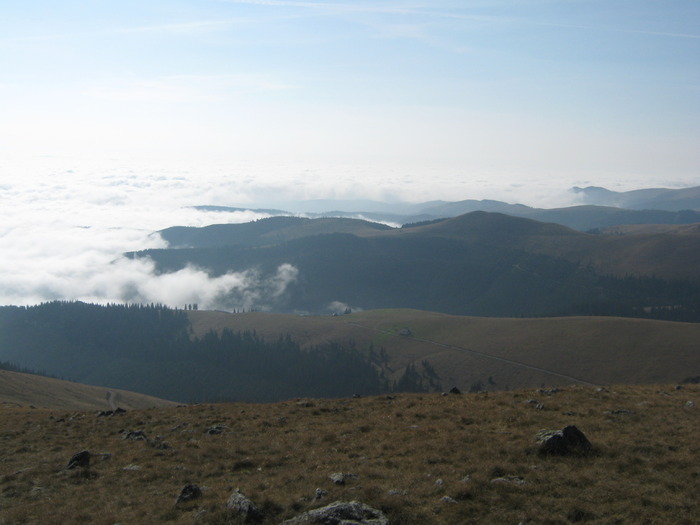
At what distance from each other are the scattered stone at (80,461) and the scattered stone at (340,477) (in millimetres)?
14010

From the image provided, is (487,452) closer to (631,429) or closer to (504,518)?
(504,518)

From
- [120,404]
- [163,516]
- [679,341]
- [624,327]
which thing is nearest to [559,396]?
[163,516]

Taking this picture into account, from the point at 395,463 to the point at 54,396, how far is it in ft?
323

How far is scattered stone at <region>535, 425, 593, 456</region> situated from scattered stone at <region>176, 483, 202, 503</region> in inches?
584

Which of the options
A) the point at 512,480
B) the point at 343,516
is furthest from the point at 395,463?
the point at 343,516

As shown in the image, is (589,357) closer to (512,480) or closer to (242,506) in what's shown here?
(512,480)

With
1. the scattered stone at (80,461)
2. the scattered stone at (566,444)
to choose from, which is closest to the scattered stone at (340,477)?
the scattered stone at (566,444)

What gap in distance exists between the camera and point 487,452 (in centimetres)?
2297

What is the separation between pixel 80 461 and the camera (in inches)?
1051

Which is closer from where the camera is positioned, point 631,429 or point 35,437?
point 631,429

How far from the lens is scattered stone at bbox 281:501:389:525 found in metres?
16.2

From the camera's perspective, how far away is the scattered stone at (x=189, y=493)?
20.4 m

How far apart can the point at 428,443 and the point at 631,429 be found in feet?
34.1

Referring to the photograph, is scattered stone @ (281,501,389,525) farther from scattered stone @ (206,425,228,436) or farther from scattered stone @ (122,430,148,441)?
scattered stone @ (122,430,148,441)
